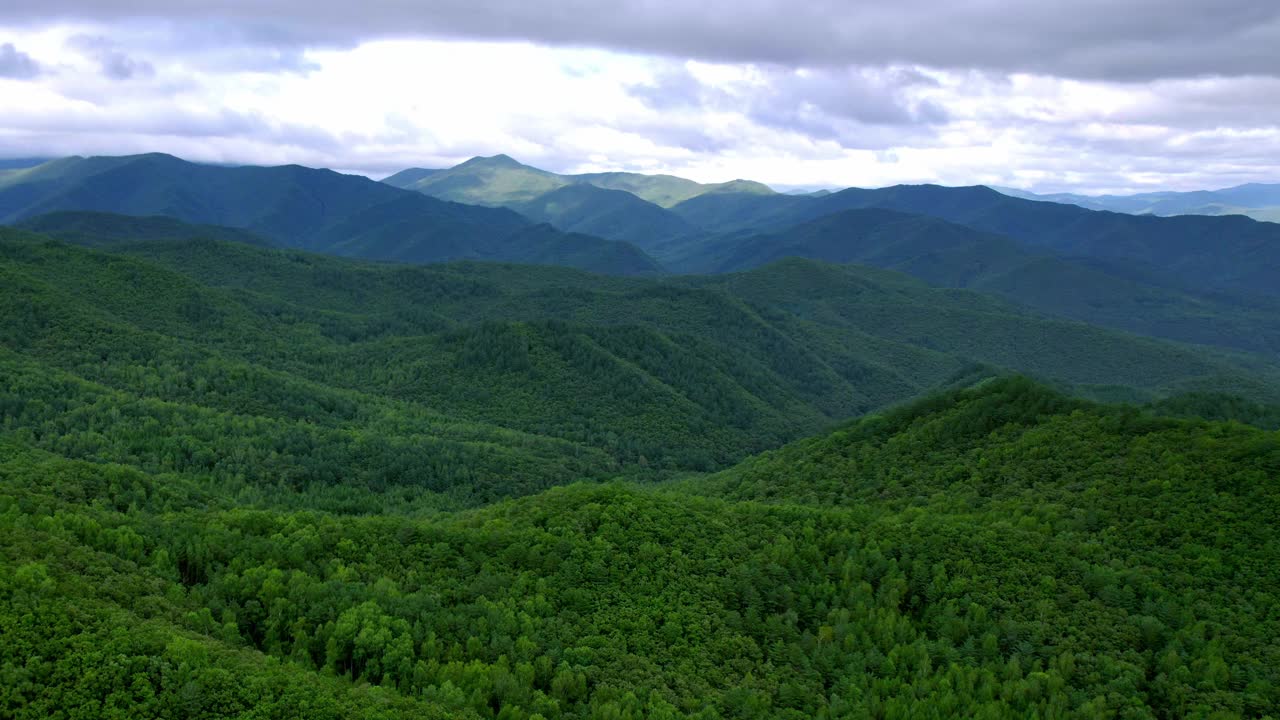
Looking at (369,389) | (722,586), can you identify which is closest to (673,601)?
(722,586)

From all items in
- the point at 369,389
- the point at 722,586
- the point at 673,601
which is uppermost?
the point at 722,586

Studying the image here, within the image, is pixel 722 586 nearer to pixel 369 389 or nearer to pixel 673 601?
pixel 673 601

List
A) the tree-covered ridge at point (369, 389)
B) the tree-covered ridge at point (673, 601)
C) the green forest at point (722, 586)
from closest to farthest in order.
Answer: the tree-covered ridge at point (673, 601) → the green forest at point (722, 586) → the tree-covered ridge at point (369, 389)

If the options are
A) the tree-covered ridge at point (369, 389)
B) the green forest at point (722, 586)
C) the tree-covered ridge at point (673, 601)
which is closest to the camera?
the tree-covered ridge at point (673, 601)

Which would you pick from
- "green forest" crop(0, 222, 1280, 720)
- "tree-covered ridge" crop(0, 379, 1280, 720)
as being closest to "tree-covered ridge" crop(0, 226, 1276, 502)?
"green forest" crop(0, 222, 1280, 720)

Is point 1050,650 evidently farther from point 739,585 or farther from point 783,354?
point 783,354

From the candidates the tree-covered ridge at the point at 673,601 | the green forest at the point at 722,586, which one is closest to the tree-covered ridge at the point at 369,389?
the green forest at the point at 722,586

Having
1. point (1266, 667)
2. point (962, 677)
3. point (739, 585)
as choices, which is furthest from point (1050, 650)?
point (739, 585)

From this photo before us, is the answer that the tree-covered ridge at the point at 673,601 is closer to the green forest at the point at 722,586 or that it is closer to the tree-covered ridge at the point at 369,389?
the green forest at the point at 722,586

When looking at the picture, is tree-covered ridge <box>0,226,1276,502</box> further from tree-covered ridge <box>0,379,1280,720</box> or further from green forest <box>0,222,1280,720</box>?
tree-covered ridge <box>0,379,1280,720</box>
